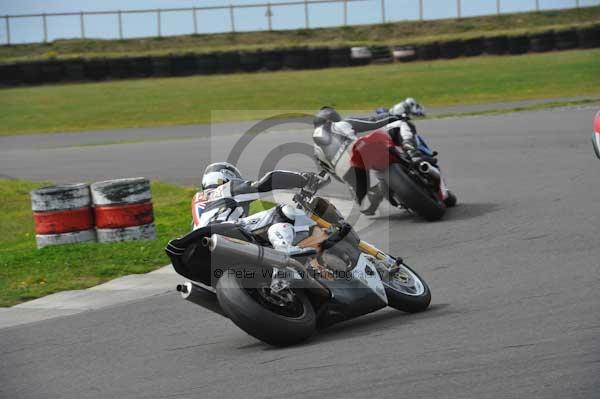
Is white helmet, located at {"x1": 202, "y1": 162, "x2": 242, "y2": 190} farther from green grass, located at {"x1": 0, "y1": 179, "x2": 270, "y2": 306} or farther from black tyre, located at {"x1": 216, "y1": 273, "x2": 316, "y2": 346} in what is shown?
green grass, located at {"x1": 0, "y1": 179, "x2": 270, "y2": 306}

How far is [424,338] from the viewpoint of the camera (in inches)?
235

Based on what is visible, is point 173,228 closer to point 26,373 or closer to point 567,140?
point 26,373

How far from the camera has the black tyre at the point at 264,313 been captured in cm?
574

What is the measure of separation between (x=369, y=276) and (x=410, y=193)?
3.75 meters

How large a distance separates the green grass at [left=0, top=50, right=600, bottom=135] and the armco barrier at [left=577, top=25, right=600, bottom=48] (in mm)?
334

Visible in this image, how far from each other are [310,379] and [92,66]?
33.4 meters

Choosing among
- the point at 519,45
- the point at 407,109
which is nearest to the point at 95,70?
the point at 519,45

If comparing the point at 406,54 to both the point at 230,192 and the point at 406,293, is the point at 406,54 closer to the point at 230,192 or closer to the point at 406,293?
the point at 406,293

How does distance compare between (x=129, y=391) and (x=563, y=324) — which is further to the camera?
(x=563, y=324)

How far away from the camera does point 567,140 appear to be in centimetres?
1647

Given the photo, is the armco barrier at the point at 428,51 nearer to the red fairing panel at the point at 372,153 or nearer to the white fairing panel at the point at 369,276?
the red fairing panel at the point at 372,153

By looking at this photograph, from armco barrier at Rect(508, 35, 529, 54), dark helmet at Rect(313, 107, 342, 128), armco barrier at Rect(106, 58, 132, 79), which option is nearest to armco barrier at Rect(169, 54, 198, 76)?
armco barrier at Rect(106, 58, 132, 79)

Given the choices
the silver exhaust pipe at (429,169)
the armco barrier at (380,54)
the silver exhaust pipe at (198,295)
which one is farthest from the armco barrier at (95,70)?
the silver exhaust pipe at (198,295)

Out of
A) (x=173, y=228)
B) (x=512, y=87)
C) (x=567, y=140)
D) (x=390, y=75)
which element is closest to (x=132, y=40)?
(x=390, y=75)
